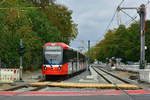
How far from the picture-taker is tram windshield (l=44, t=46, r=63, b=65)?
135 feet

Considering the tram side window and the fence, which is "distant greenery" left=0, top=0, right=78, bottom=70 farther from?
the fence

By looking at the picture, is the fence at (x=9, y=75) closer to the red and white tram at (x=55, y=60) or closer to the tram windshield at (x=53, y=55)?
the red and white tram at (x=55, y=60)

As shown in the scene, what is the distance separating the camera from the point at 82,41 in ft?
490

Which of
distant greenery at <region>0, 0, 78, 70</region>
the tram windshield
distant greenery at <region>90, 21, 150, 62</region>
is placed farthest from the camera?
distant greenery at <region>90, 21, 150, 62</region>

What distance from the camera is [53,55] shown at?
41250mm

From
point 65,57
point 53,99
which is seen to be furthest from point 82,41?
point 53,99

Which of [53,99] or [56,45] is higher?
[56,45]

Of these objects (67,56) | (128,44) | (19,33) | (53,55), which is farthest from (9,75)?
(128,44)

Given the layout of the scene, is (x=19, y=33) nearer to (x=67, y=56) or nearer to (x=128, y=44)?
(x=67, y=56)

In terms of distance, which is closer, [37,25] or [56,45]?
[56,45]

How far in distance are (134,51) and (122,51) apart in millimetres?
12613

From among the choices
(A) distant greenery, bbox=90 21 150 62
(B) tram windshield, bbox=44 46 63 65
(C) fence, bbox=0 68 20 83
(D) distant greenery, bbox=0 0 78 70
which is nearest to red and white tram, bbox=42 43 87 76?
(B) tram windshield, bbox=44 46 63 65

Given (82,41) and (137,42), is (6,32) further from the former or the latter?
(82,41)

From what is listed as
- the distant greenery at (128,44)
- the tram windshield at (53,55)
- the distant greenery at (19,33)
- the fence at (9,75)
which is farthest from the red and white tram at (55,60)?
the distant greenery at (128,44)
